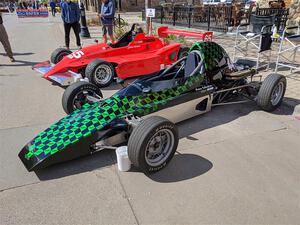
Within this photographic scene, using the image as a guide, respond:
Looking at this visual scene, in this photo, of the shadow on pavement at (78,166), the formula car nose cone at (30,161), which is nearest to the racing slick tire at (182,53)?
the shadow on pavement at (78,166)

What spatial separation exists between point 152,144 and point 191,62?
1903mm

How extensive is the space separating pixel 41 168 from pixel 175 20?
48.5ft

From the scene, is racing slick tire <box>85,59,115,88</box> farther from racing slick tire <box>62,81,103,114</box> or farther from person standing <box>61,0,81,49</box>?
person standing <box>61,0,81,49</box>

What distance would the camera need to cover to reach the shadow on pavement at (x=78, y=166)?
3.31 m

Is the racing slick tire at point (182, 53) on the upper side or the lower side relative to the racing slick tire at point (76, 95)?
upper

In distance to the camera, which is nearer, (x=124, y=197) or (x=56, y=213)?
(x=56, y=213)

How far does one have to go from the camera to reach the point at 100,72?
633cm

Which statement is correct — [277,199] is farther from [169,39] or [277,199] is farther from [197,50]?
[169,39]

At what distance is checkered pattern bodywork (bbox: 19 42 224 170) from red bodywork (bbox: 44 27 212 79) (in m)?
2.62

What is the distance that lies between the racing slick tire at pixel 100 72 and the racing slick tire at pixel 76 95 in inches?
60.1

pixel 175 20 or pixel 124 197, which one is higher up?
pixel 175 20

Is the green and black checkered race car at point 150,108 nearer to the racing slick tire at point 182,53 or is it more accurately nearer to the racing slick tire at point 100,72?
the racing slick tire at point 100,72

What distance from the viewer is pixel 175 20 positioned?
54.2 ft

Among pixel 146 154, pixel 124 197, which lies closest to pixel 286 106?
pixel 146 154
